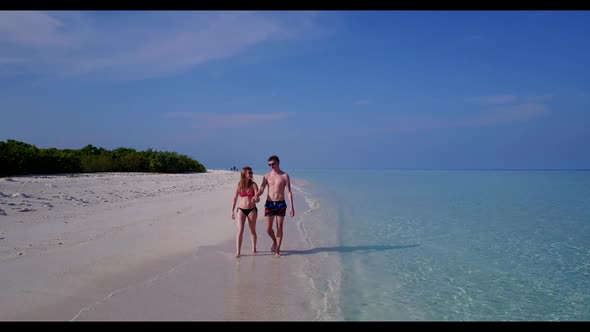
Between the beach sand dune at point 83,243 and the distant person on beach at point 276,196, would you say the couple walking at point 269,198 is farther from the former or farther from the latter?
the beach sand dune at point 83,243

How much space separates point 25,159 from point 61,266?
23063 millimetres

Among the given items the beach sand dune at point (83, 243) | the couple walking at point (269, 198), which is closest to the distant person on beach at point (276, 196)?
the couple walking at point (269, 198)

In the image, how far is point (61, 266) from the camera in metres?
6.33

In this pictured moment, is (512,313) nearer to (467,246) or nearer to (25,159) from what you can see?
(467,246)

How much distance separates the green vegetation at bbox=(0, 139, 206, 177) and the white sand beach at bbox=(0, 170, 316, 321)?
46.7 ft

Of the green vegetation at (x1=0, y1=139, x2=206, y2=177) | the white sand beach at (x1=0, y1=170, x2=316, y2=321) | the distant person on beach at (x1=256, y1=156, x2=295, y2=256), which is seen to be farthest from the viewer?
the green vegetation at (x1=0, y1=139, x2=206, y2=177)

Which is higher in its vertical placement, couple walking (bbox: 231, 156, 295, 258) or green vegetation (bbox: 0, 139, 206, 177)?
green vegetation (bbox: 0, 139, 206, 177)

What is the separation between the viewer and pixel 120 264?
6723mm

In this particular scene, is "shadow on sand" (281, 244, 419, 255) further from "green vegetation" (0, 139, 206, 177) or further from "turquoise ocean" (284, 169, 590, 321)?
"green vegetation" (0, 139, 206, 177)

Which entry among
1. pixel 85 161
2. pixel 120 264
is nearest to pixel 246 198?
pixel 120 264

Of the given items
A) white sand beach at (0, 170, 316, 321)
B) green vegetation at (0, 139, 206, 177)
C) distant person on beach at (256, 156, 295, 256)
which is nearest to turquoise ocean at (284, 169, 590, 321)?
distant person on beach at (256, 156, 295, 256)

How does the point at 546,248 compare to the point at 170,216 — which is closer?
the point at 546,248

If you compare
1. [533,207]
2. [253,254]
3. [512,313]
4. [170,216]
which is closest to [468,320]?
[512,313]

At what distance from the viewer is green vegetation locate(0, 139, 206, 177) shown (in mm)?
24766
